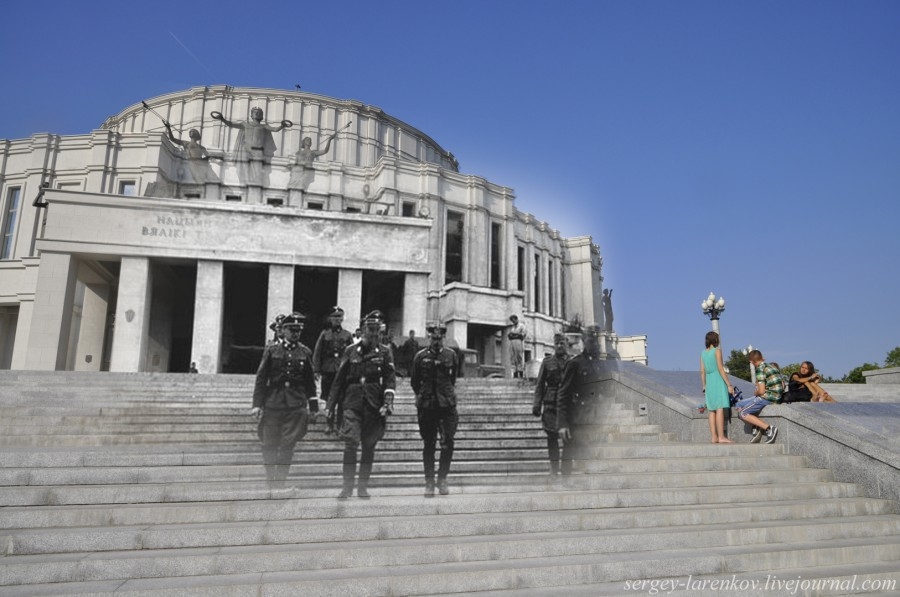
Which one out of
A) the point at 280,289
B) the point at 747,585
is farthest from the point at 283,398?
the point at 280,289

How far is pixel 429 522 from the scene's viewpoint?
5.54 meters

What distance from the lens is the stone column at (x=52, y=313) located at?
19.0 m

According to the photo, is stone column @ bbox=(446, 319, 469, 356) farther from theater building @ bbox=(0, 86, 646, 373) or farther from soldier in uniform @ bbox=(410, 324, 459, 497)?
soldier in uniform @ bbox=(410, 324, 459, 497)

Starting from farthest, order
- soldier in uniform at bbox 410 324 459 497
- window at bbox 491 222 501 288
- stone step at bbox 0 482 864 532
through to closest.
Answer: window at bbox 491 222 501 288
soldier in uniform at bbox 410 324 459 497
stone step at bbox 0 482 864 532

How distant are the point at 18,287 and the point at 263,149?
1462 cm

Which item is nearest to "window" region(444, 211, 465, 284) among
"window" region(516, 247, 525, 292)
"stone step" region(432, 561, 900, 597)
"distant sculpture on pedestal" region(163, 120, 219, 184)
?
"window" region(516, 247, 525, 292)

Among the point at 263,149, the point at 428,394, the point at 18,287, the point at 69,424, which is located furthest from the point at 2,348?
the point at 428,394

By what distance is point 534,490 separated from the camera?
21.9 ft

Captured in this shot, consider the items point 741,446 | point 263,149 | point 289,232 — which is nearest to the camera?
point 741,446

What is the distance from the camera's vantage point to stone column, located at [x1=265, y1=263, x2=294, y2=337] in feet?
66.9

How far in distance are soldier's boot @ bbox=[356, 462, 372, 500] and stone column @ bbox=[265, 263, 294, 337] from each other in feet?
48.2

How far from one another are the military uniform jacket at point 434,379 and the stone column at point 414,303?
44.5 ft

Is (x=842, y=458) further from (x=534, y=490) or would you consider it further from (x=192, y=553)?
(x=192, y=553)

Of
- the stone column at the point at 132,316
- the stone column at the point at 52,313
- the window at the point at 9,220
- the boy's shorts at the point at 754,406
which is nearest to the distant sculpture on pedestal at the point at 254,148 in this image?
the window at the point at 9,220
